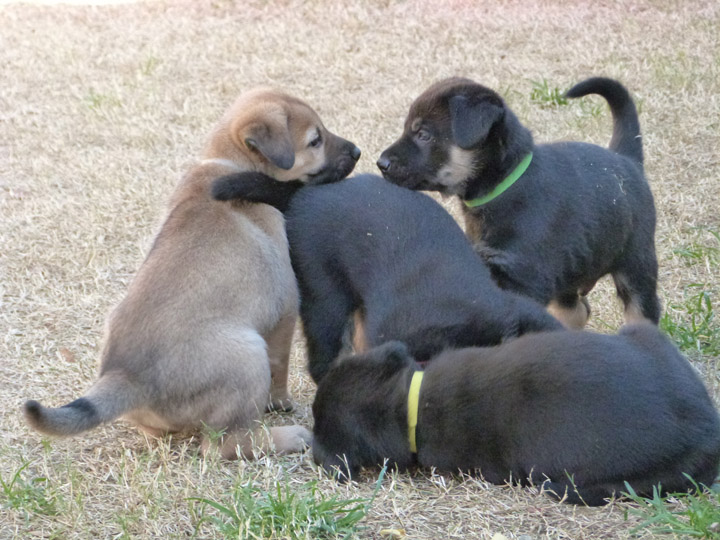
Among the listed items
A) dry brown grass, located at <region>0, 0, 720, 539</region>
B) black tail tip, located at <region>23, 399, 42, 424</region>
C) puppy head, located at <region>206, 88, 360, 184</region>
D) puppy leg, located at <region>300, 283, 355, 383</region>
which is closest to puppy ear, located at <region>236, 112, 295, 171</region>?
puppy head, located at <region>206, 88, 360, 184</region>

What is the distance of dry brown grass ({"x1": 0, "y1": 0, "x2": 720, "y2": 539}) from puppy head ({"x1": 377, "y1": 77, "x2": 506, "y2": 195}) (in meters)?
1.03

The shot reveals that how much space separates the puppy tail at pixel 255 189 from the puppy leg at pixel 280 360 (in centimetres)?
50

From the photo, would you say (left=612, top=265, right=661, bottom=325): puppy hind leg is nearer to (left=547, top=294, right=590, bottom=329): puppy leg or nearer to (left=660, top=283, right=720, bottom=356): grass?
(left=660, top=283, right=720, bottom=356): grass

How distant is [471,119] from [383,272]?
90 centimetres

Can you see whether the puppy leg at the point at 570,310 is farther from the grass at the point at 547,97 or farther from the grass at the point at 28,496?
the grass at the point at 547,97

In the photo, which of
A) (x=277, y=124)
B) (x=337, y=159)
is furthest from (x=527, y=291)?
(x=277, y=124)

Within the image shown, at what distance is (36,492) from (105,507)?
0.23 m

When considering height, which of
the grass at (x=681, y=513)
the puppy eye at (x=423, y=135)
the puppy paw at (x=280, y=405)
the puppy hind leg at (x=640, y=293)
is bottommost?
the puppy paw at (x=280, y=405)

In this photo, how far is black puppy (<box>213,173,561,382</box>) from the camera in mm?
3570

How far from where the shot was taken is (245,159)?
13.3 feet

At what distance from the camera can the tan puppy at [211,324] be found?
330cm

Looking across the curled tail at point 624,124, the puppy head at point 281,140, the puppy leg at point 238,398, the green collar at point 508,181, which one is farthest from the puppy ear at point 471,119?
the puppy leg at point 238,398

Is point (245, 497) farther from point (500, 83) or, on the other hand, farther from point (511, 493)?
point (500, 83)

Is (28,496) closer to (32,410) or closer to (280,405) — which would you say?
(32,410)
